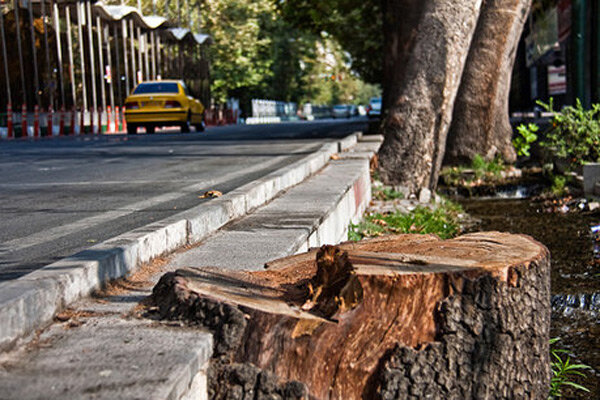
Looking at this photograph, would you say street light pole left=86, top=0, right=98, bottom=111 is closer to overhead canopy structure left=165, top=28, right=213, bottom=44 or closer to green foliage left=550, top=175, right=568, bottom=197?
overhead canopy structure left=165, top=28, right=213, bottom=44

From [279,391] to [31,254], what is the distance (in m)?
2.23

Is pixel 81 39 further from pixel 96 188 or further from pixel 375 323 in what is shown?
pixel 375 323

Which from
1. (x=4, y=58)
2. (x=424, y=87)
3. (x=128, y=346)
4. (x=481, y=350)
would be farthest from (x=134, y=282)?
(x=4, y=58)

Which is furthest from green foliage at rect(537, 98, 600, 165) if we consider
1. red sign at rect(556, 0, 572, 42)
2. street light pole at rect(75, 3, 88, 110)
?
street light pole at rect(75, 3, 88, 110)

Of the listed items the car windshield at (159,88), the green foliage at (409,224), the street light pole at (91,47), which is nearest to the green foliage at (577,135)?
the green foliage at (409,224)

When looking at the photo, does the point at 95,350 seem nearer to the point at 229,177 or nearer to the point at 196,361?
the point at 196,361

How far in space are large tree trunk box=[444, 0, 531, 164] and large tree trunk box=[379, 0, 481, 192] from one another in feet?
11.3

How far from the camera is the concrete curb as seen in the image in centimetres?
262

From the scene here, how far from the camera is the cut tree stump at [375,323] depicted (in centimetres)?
288

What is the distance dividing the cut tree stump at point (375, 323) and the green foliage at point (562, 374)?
765 mm

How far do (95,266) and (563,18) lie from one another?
30.3m

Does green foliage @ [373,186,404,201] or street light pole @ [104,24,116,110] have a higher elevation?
street light pole @ [104,24,116,110]

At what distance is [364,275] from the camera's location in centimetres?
317

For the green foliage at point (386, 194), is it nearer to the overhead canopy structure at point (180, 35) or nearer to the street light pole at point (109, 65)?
the street light pole at point (109, 65)
